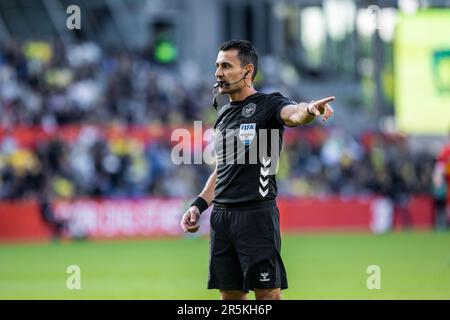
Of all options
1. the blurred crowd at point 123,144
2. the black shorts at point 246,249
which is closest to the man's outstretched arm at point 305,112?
the black shorts at point 246,249

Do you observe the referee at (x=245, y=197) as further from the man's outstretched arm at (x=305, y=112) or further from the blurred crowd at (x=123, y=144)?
the blurred crowd at (x=123, y=144)

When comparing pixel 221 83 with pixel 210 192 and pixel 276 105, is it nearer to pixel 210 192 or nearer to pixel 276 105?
pixel 276 105

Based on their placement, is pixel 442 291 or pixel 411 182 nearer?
pixel 442 291

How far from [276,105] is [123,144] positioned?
21.1m

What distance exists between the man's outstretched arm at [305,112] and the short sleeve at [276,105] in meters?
0.08

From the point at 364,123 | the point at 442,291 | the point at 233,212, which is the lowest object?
the point at 442,291

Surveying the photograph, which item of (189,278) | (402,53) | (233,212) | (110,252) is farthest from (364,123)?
(233,212)

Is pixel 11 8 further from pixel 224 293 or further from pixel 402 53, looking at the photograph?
pixel 224 293

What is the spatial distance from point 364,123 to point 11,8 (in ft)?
40.5

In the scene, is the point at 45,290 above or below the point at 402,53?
below

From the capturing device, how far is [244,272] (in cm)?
902

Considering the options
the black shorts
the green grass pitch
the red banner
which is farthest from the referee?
the red banner

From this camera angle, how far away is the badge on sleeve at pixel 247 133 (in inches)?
356

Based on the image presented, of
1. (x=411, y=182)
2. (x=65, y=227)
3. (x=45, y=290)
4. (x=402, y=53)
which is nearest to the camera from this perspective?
(x=45, y=290)
